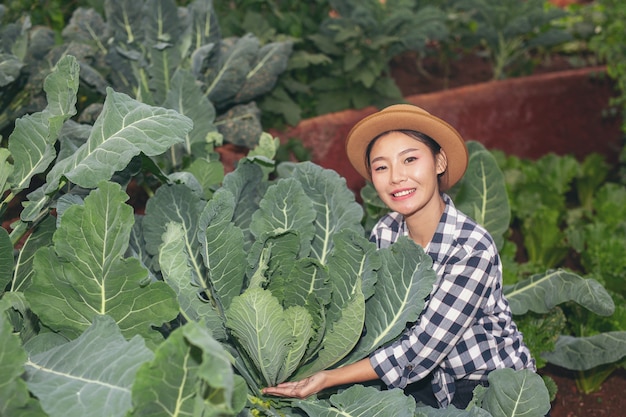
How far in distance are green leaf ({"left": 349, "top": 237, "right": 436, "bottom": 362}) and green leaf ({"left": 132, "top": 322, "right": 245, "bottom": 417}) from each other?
78 cm

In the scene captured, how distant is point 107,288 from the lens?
6.66ft

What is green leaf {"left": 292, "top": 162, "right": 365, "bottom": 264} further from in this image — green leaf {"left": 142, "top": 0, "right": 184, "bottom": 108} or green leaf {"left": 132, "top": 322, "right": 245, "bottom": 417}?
green leaf {"left": 142, "top": 0, "right": 184, "bottom": 108}

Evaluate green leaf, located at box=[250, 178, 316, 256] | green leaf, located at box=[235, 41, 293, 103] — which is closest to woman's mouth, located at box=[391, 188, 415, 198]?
green leaf, located at box=[250, 178, 316, 256]

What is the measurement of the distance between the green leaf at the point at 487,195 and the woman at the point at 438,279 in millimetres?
612

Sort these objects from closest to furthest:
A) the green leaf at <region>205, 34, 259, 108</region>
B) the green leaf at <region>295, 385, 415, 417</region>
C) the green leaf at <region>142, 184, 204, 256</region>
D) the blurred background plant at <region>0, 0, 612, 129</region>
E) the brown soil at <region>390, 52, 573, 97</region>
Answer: the green leaf at <region>295, 385, 415, 417</region>
the green leaf at <region>142, 184, 204, 256</region>
the green leaf at <region>205, 34, 259, 108</region>
the blurred background plant at <region>0, 0, 612, 129</region>
the brown soil at <region>390, 52, 573, 97</region>

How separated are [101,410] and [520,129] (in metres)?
4.45

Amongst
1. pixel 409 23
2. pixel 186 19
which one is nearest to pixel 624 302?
pixel 409 23

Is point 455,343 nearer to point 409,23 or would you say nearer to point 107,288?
point 107,288

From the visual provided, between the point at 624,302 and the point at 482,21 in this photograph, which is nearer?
the point at 624,302

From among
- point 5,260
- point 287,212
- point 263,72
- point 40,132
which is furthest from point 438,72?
point 5,260

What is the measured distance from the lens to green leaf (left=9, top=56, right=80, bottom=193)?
2357mm

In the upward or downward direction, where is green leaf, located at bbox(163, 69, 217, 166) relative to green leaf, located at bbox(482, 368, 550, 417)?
upward

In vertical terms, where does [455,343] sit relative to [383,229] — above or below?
below

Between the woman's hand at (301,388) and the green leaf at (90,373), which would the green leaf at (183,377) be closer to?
the green leaf at (90,373)
